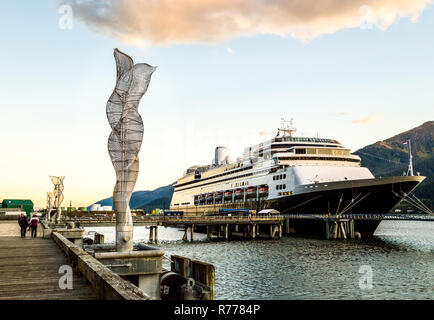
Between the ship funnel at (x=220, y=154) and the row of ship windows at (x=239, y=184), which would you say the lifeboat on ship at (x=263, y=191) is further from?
the ship funnel at (x=220, y=154)

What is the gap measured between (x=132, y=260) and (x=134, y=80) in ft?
22.9

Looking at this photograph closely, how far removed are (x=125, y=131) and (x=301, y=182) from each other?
2091 inches

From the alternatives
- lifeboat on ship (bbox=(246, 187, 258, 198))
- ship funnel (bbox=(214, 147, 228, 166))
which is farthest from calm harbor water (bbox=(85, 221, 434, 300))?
ship funnel (bbox=(214, 147, 228, 166))

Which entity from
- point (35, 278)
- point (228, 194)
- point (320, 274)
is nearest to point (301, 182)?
point (228, 194)

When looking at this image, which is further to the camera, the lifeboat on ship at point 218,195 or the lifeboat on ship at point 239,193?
the lifeboat on ship at point 218,195

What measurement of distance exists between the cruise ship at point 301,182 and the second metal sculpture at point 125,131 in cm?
4621

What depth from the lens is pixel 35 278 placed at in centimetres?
1091

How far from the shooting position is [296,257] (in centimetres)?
3553

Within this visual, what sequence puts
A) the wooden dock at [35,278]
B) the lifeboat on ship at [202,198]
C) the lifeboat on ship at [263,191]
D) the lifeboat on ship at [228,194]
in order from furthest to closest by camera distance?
1. the lifeboat on ship at [202,198]
2. the lifeboat on ship at [228,194]
3. the lifeboat on ship at [263,191]
4. the wooden dock at [35,278]

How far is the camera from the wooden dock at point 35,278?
8.88 m

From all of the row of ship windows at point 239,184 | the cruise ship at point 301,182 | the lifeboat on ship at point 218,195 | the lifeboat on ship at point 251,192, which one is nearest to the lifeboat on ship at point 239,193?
the cruise ship at point 301,182

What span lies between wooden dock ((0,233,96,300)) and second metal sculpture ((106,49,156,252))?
283cm

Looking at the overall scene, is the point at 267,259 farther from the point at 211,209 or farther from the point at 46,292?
the point at 211,209

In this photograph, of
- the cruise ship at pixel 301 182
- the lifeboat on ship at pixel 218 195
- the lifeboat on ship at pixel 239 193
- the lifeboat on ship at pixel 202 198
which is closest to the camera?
the cruise ship at pixel 301 182
